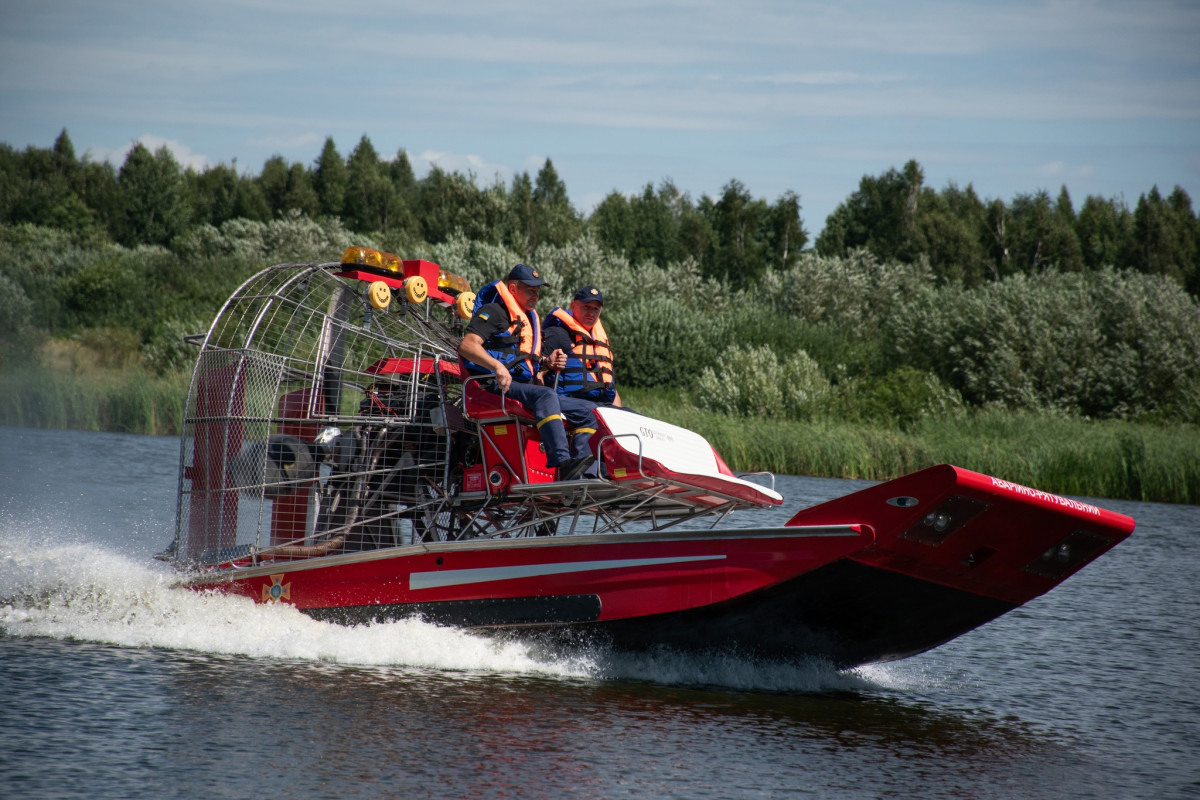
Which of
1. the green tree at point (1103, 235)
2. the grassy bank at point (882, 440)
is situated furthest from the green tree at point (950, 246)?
the grassy bank at point (882, 440)

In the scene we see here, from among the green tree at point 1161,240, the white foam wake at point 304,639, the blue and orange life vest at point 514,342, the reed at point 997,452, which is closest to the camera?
the white foam wake at point 304,639

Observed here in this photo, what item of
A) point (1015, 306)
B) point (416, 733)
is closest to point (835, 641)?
point (416, 733)

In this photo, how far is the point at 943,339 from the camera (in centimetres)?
3725

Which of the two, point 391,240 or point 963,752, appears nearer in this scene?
point 963,752

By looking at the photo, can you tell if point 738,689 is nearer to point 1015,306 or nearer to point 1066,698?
Result: point 1066,698

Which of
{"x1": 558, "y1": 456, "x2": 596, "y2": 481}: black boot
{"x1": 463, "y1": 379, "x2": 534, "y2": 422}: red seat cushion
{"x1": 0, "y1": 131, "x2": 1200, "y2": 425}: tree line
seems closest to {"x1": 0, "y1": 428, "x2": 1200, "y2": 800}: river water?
{"x1": 558, "y1": 456, "x2": 596, "y2": 481}: black boot

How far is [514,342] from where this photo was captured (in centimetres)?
804

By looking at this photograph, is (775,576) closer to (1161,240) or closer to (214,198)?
(1161,240)

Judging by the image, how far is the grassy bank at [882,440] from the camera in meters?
20.7

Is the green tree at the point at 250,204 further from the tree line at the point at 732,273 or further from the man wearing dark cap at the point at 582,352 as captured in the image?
the man wearing dark cap at the point at 582,352

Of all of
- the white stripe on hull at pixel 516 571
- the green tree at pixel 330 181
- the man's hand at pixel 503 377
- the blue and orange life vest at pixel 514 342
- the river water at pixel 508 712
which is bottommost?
the river water at pixel 508 712

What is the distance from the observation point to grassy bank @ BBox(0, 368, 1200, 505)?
20734 millimetres

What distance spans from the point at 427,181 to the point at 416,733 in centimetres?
8484

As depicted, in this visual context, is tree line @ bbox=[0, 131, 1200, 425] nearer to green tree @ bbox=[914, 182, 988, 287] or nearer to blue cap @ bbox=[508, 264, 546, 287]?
green tree @ bbox=[914, 182, 988, 287]
